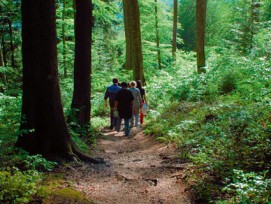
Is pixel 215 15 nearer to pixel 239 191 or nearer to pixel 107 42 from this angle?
pixel 107 42

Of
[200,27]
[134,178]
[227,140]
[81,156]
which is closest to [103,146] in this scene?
[81,156]

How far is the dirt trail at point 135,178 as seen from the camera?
16.7 feet

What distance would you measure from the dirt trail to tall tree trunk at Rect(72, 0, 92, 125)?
6.41ft

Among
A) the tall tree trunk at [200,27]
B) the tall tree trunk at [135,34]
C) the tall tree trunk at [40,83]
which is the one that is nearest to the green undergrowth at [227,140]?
the tall tree trunk at [40,83]

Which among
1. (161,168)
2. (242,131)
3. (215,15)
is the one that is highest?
(215,15)

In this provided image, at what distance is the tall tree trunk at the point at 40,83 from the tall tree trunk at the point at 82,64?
3.89m

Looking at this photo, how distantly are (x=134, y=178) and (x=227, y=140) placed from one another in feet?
6.54

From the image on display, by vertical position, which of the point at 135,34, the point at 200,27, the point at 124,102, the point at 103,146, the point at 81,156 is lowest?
the point at 103,146

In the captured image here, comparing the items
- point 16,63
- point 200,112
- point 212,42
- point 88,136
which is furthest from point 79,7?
point 212,42

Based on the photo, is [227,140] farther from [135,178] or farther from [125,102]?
[125,102]

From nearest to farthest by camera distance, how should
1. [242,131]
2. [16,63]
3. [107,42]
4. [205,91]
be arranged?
[242,131], [205,91], [16,63], [107,42]

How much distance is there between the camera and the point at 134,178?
19.8 ft

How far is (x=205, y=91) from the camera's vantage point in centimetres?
1255

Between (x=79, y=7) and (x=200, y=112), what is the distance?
502cm
